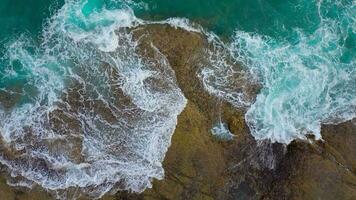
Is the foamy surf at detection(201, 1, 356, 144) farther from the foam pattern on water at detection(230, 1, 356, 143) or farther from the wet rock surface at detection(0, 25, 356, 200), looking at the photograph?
the wet rock surface at detection(0, 25, 356, 200)

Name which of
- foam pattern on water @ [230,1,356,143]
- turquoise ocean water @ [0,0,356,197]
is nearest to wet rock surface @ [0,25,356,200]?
turquoise ocean water @ [0,0,356,197]

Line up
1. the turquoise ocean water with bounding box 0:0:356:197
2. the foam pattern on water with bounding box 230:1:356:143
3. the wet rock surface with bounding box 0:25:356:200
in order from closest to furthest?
the wet rock surface with bounding box 0:25:356:200, the turquoise ocean water with bounding box 0:0:356:197, the foam pattern on water with bounding box 230:1:356:143

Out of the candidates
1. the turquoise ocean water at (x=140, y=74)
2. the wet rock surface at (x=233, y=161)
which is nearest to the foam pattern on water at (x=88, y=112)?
the turquoise ocean water at (x=140, y=74)

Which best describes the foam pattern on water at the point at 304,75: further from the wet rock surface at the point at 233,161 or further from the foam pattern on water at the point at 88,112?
the foam pattern on water at the point at 88,112

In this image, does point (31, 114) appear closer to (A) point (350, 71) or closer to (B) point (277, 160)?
(B) point (277, 160)

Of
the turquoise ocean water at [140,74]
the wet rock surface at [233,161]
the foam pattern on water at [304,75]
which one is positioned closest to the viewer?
the wet rock surface at [233,161]

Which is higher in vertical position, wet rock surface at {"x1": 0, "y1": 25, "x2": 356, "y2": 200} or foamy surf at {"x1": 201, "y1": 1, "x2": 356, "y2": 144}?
foamy surf at {"x1": 201, "y1": 1, "x2": 356, "y2": 144}
